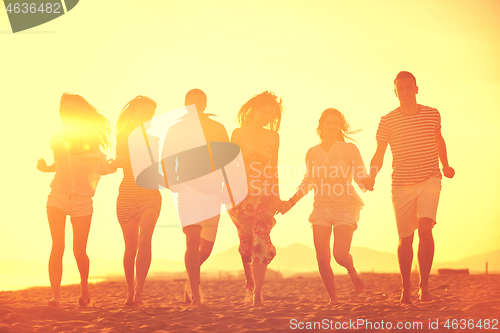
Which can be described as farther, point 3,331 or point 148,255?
point 148,255

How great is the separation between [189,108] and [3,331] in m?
3.26

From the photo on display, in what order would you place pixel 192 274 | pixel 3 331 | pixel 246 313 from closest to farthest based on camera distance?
pixel 3 331
pixel 246 313
pixel 192 274

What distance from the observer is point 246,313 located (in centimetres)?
529

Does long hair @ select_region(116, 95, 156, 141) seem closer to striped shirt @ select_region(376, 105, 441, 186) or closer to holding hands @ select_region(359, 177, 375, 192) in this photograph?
holding hands @ select_region(359, 177, 375, 192)

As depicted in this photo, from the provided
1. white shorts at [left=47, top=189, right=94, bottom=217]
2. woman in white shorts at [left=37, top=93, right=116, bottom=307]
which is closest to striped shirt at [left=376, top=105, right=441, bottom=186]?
woman in white shorts at [left=37, top=93, right=116, bottom=307]

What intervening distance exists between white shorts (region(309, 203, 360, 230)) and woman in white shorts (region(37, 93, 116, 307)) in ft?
8.51

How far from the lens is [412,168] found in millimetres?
5949

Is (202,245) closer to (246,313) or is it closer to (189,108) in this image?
(246,313)

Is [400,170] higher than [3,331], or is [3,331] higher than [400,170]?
[400,170]

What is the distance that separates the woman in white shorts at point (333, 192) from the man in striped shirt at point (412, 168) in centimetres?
29

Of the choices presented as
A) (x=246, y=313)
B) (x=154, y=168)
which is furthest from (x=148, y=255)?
(x=246, y=313)

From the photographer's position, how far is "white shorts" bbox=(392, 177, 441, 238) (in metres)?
5.80

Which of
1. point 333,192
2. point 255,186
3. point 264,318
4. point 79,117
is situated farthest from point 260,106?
point 264,318

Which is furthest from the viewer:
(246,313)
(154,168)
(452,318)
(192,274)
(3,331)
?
(154,168)
